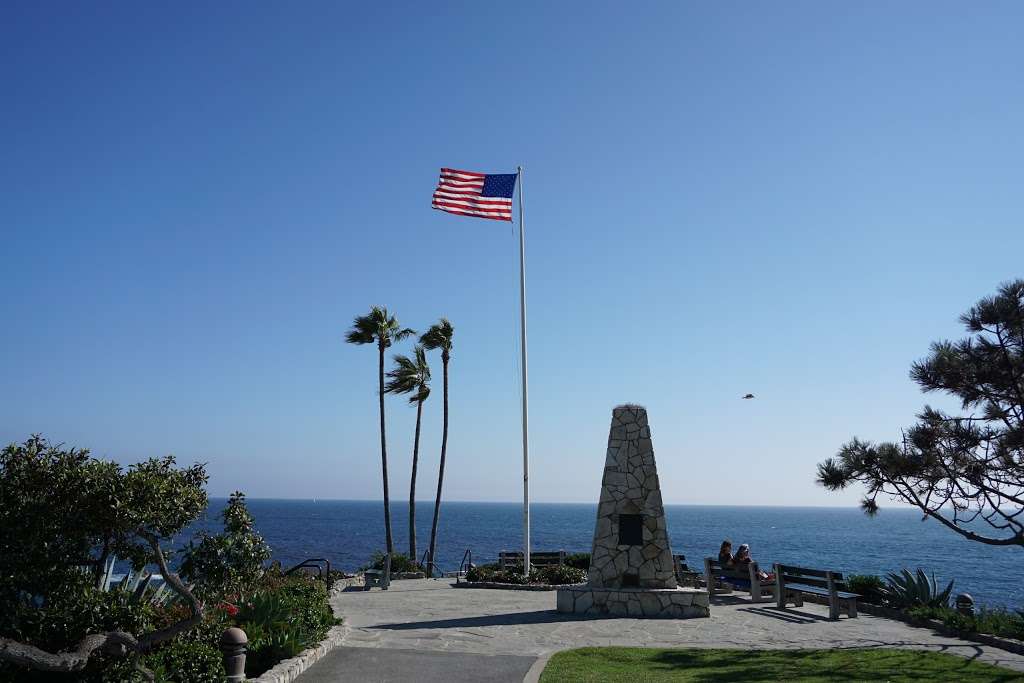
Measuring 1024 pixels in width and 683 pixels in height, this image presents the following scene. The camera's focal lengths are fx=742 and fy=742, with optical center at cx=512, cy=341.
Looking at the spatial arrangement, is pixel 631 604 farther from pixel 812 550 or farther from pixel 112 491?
pixel 812 550

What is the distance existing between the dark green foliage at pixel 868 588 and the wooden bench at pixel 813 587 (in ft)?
1.03

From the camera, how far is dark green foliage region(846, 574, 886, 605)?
16953mm

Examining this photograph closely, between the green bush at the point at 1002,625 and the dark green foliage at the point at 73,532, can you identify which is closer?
the dark green foliage at the point at 73,532

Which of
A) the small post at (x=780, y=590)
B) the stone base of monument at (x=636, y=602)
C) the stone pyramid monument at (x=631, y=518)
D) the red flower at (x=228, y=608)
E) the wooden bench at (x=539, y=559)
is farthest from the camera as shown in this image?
the wooden bench at (x=539, y=559)

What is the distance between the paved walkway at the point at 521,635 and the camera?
35.4ft

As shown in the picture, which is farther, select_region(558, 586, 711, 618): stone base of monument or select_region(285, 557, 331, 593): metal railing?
select_region(285, 557, 331, 593): metal railing

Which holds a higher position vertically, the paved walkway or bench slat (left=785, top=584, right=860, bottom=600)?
bench slat (left=785, top=584, right=860, bottom=600)

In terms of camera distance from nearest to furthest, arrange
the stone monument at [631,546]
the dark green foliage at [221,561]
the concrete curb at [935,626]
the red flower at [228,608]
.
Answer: the dark green foliage at [221,561] < the red flower at [228,608] < the concrete curb at [935,626] < the stone monument at [631,546]

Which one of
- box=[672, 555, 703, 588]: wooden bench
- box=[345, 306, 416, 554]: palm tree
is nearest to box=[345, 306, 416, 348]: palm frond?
box=[345, 306, 416, 554]: palm tree

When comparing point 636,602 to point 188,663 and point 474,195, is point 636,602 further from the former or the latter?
point 474,195

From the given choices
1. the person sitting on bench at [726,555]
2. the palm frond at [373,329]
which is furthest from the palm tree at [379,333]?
the person sitting on bench at [726,555]

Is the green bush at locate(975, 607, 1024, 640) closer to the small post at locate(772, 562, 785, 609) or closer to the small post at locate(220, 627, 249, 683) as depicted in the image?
the small post at locate(772, 562, 785, 609)

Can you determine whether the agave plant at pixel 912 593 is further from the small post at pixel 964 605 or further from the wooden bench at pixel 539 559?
the wooden bench at pixel 539 559

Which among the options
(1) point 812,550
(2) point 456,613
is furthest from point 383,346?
(1) point 812,550
